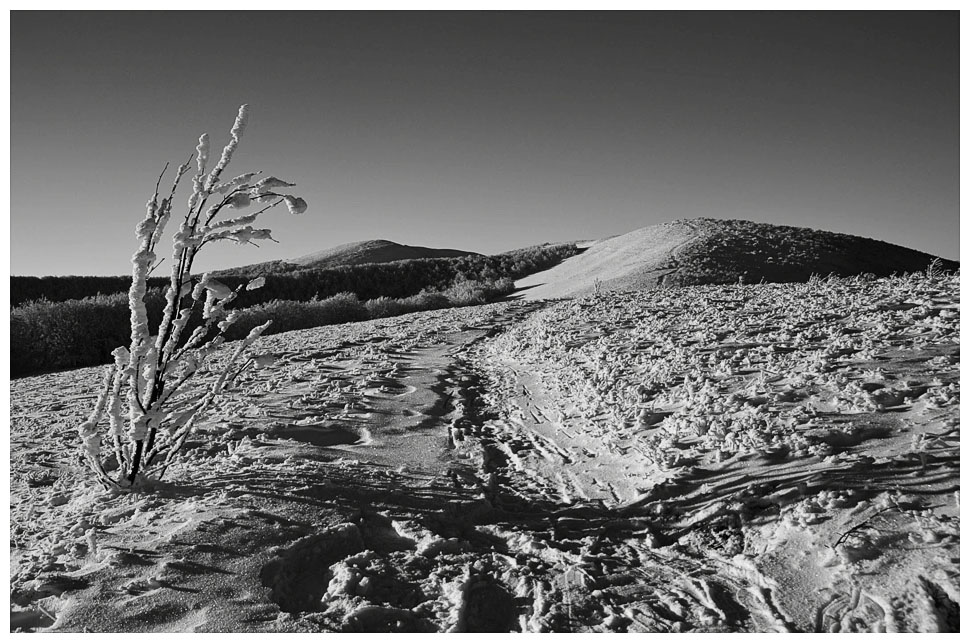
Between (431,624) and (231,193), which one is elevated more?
(231,193)

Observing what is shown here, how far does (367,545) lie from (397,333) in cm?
601

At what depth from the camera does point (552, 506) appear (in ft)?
9.15

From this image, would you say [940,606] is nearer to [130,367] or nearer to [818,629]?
[818,629]

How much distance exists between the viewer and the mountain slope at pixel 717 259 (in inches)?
637

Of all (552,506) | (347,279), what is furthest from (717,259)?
(552,506)

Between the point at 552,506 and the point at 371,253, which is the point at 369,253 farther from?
the point at 552,506

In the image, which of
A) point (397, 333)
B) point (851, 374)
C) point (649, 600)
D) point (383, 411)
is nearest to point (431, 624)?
point (649, 600)

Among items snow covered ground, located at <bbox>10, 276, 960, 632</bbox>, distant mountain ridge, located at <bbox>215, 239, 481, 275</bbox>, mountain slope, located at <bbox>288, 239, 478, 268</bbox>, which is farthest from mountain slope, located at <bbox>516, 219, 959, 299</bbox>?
mountain slope, located at <bbox>288, 239, 478, 268</bbox>

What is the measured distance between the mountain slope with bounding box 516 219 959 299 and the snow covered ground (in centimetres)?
1075

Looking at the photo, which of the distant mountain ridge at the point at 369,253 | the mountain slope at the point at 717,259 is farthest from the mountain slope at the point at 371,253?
the mountain slope at the point at 717,259

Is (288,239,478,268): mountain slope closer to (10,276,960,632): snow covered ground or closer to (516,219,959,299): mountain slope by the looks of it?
(516,219,959,299): mountain slope

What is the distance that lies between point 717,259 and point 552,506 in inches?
655

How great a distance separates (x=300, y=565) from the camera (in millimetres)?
2201

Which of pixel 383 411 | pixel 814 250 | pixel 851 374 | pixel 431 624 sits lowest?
pixel 431 624
